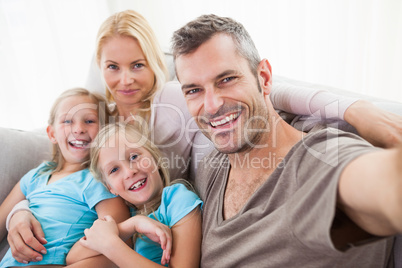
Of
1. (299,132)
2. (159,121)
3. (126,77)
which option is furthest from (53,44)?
(299,132)

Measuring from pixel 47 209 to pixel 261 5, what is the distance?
185 centimetres

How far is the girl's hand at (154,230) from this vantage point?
3.57ft

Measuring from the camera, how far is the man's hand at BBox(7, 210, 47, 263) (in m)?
1.25

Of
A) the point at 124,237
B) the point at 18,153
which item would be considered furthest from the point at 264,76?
the point at 18,153

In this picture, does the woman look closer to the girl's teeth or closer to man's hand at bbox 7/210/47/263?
man's hand at bbox 7/210/47/263

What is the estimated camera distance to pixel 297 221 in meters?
0.75

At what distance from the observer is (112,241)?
44.4 inches

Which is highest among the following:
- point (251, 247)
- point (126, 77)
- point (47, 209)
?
point (126, 77)

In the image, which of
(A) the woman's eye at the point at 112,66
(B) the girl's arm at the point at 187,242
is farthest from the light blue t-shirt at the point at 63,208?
(A) the woman's eye at the point at 112,66

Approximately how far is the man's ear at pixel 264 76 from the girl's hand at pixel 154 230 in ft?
1.82

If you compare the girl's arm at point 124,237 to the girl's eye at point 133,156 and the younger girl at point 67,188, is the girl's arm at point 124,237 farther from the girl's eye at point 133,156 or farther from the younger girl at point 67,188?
the girl's eye at point 133,156

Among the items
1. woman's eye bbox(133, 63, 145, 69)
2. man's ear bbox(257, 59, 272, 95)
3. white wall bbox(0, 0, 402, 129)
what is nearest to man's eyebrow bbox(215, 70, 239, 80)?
man's ear bbox(257, 59, 272, 95)

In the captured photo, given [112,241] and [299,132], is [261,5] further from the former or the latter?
[112,241]

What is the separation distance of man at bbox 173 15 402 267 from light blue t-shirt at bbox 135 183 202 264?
2.4 inches
